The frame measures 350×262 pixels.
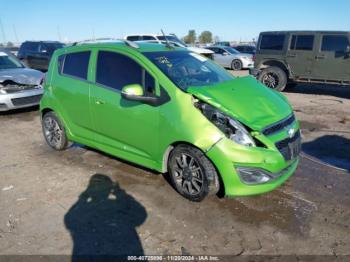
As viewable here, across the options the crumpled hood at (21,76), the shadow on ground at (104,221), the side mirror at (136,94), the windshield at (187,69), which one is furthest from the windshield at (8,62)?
the side mirror at (136,94)

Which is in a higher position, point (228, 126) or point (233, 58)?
point (228, 126)

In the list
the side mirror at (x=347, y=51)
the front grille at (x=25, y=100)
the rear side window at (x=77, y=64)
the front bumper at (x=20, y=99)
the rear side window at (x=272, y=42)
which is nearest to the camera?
the rear side window at (x=77, y=64)

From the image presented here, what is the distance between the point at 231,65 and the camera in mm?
21344

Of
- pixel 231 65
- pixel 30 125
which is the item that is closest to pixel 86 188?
pixel 30 125

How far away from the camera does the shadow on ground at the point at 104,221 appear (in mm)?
3246

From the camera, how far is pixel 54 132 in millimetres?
5836

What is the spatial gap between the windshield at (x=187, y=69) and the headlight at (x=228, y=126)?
1.42ft

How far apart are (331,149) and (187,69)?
3.11m

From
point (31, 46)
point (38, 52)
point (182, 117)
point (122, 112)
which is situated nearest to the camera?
point (182, 117)

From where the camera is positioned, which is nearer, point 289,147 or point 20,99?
point 289,147

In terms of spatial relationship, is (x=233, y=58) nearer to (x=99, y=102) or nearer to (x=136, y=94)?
(x=99, y=102)

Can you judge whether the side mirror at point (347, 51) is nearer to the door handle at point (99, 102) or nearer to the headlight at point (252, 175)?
the headlight at point (252, 175)

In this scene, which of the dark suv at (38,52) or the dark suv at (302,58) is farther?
the dark suv at (38,52)

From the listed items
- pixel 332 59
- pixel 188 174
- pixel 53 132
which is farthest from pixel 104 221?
pixel 332 59
